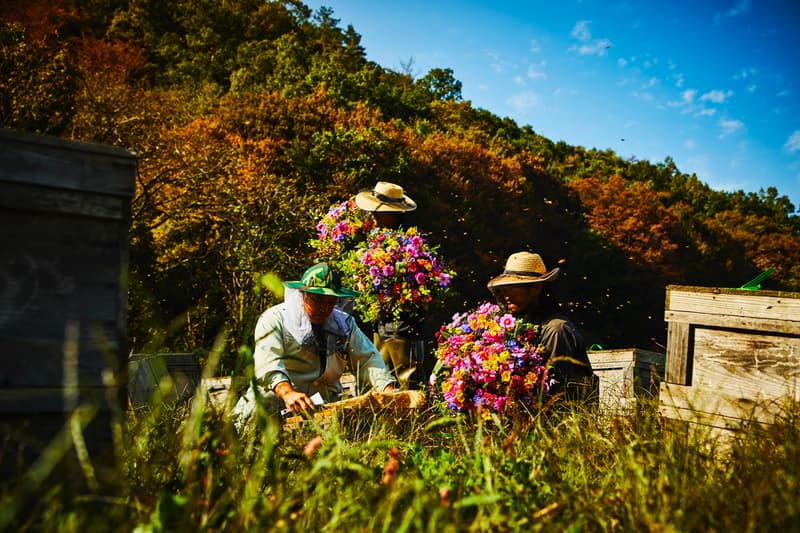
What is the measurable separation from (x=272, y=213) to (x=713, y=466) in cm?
824

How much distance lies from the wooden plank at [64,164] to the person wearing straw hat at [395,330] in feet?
12.2

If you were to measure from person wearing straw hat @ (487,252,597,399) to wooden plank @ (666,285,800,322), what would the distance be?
719 mm

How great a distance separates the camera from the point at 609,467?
108 inches

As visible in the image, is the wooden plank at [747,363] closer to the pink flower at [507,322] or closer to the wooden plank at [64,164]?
the pink flower at [507,322]

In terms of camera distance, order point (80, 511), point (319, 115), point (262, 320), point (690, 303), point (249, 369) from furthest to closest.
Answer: point (319, 115) → point (262, 320) → point (690, 303) → point (249, 369) → point (80, 511)

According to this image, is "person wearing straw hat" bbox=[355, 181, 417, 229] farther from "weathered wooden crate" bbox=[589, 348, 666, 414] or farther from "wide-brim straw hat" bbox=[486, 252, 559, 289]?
"weathered wooden crate" bbox=[589, 348, 666, 414]

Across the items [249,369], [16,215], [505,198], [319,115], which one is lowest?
[249,369]

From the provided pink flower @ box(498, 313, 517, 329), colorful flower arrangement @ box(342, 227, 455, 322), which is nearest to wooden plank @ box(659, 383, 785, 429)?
pink flower @ box(498, 313, 517, 329)

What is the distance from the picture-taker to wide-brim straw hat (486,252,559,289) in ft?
14.7

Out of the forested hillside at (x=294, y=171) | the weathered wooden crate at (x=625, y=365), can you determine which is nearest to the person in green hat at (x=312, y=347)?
the forested hillside at (x=294, y=171)

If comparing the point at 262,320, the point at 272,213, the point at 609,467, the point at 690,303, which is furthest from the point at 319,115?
the point at 609,467

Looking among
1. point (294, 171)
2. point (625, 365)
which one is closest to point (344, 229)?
point (625, 365)

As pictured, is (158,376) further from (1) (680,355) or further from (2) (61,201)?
(1) (680,355)

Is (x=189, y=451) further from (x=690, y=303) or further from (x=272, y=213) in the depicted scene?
(x=272, y=213)
